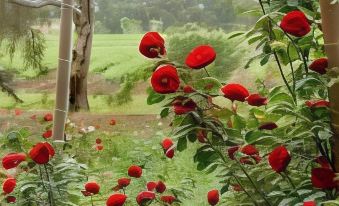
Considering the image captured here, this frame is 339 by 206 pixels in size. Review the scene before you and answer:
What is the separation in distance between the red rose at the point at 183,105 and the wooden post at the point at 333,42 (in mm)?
177

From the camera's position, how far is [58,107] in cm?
147

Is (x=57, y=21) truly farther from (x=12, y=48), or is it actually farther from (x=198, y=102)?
(x=198, y=102)

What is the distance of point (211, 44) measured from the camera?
2.10 m

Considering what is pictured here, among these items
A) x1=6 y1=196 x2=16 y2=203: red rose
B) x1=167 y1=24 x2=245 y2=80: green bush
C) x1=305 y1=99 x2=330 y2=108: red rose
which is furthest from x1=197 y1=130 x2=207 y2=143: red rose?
x1=167 y1=24 x2=245 y2=80: green bush

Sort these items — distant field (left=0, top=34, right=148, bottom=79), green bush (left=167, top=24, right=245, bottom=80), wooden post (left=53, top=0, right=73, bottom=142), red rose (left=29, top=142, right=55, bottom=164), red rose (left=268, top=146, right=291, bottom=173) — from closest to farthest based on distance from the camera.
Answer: red rose (left=268, top=146, right=291, bottom=173) < red rose (left=29, top=142, right=55, bottom=164) < wooden post (left=53, top=0, right=73, bottom=142) < green bush (left=167, top=24, right=245, bottom=80) < distant field (left=0, top=34, right=148, bottom=79)

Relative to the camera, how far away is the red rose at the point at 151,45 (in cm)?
72

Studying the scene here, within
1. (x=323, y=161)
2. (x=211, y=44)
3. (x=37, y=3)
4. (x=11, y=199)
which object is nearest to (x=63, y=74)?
(x=11, y=199)

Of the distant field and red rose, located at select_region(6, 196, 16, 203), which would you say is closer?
red rose, located at select_region(6, 196, 16, 203)

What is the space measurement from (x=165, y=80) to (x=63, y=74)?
2.70 ft

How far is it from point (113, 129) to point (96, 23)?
0.53 metres

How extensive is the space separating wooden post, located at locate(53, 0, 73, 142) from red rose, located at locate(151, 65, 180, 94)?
80 cm

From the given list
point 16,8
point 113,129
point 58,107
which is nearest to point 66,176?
point 58,107

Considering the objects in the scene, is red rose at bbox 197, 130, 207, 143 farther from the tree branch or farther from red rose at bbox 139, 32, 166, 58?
the tree branch

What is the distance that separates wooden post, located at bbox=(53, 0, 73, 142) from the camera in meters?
1.46
